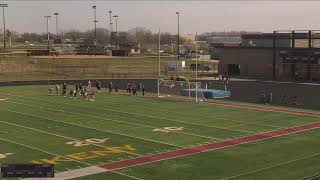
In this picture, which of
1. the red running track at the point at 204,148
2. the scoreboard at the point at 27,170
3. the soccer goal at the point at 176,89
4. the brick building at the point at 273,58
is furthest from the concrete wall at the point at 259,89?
the scoreboard at the point at 27,170

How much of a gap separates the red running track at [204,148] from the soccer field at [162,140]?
0.14 ft

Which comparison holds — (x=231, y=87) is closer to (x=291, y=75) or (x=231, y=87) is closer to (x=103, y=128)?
(x=291, y=75)

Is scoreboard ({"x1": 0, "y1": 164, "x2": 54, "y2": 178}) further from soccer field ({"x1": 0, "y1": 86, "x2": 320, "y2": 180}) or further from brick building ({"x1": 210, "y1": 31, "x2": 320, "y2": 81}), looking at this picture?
brick building ({"x1": 210, "y1": 31, "x2": 320, "y2": 81})

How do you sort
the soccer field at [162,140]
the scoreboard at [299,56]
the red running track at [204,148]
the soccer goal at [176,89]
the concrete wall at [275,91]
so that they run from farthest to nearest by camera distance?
the scoreboard at [299,56] → the soccer goal at [176,89] → the concrete wall at [275,91] → the red running track at [204,148] → the soccer field at [162,140]

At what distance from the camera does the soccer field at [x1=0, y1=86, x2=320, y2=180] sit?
19906 mm

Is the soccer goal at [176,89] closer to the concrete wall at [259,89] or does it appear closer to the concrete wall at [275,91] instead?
the concrete wall at [259,89]

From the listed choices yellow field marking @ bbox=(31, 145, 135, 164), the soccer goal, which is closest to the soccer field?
yellow field marking @ bbox=(31, 145, 135, 164)

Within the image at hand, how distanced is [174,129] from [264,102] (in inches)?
587

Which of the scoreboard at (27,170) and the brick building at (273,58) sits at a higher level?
the brick building at (273,58)

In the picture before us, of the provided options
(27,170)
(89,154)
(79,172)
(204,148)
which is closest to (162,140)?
(204,148)

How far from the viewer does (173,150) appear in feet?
77.2

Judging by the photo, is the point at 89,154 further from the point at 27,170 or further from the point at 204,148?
the point at 27,170

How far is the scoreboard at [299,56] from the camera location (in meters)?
62.3

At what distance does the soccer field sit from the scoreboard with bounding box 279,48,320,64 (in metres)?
25.4
